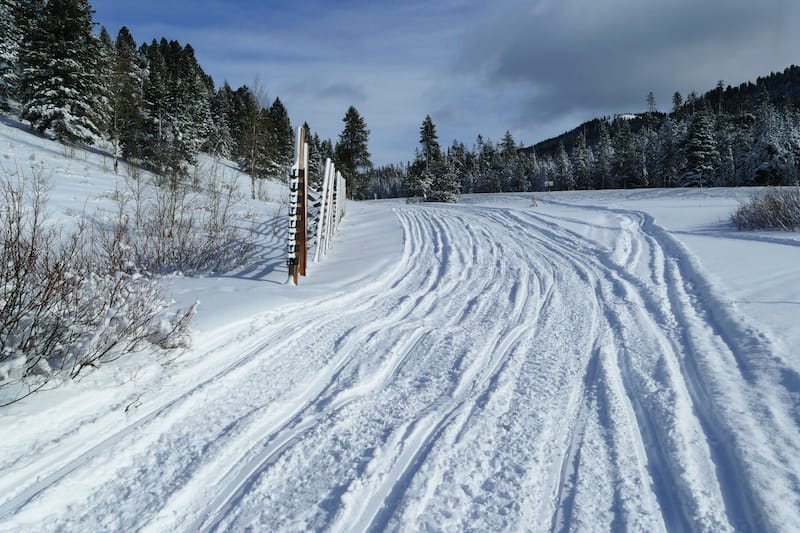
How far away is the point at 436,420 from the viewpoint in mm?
2994

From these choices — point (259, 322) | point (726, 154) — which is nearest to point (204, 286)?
point (259, 322)

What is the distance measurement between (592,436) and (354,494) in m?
1.64

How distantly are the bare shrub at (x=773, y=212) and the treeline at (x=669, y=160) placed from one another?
25554 millimetres

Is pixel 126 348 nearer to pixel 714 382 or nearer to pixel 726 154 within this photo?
pixel 714 382

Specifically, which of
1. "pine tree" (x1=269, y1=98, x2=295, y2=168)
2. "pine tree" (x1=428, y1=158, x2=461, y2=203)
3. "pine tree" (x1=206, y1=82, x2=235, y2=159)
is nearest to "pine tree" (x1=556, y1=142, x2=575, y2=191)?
"pine tree" (x1=428, y1=158, x2=461, y2=203)

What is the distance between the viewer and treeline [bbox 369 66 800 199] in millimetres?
37656

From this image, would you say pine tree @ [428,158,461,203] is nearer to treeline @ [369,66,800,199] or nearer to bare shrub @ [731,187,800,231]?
treeline @ [369,66,800,199]

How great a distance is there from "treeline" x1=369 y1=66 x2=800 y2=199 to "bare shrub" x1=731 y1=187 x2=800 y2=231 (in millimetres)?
25554

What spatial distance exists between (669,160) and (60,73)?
5965 centimetres

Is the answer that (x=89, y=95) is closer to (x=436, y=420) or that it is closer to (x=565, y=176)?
(x=436, y=420)

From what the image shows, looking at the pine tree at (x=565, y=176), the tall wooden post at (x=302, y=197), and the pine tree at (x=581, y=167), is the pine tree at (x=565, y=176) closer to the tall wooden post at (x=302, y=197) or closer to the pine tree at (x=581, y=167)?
the pine tree at (x=581, y=167)

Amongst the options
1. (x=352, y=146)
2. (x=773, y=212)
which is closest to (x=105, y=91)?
(x=352, y=146)

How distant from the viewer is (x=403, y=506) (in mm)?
2182

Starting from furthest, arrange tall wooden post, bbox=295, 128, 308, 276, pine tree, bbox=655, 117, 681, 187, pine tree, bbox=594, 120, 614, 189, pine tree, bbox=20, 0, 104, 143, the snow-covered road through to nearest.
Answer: pine tree, bbox=594, 120, 614, 189, pine tree, bbox=655, 117, 681, 187, pine tree, bbox=20, 0, 104, 143, tall wooden post, bbox=295, 128, 308, 276, the snow-covered road
